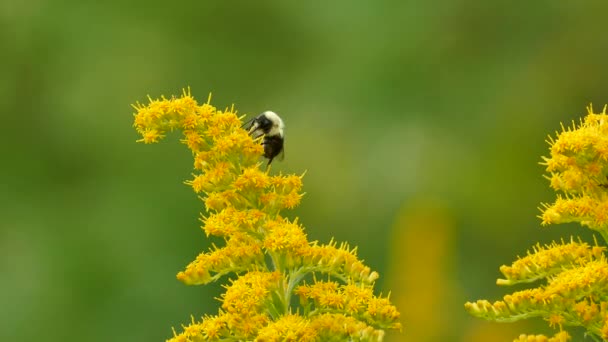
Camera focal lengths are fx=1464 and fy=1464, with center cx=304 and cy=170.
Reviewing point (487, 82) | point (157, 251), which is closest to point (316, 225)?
point (157, 251)

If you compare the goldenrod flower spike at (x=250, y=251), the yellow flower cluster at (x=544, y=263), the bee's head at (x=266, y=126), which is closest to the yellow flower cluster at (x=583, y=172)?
the yellow flower cluster at (x=544, y=263)

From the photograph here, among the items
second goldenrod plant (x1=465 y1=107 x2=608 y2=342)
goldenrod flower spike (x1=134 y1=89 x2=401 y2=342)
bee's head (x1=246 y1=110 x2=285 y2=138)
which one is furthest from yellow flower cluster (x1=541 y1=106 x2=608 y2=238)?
bee's head (x1=246 y1=110 x2=285 y2=138)

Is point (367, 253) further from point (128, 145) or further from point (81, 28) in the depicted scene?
point (81, 28)

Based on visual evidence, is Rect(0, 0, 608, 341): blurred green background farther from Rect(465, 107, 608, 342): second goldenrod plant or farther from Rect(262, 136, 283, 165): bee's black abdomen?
Rect(465, 107, 608, 342): second goldenrod plant

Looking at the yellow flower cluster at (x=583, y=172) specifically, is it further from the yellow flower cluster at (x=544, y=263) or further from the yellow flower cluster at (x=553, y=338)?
the yellow flower cluster at (x=553, y=338)

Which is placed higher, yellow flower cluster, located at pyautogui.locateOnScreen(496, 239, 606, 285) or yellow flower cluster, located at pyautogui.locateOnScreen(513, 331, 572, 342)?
yellow flower cluster, located at pyautogui.locateOnScreen(496, 239, 606, 285)

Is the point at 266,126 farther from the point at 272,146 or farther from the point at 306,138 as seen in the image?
the point at 306,138

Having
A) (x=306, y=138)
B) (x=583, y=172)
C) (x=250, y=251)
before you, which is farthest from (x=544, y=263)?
(x=306, y=138)
